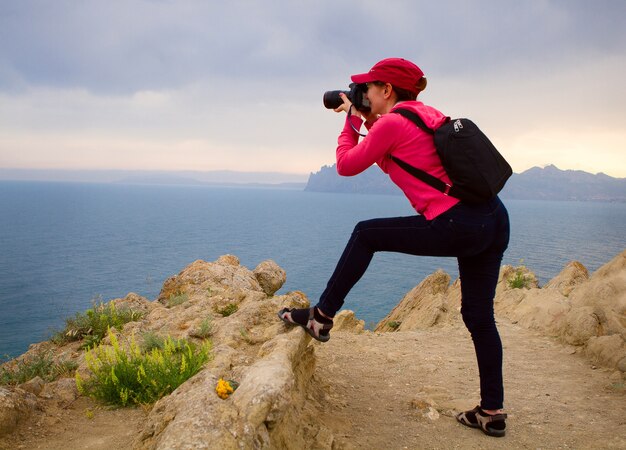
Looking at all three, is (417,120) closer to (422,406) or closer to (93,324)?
(422,406)

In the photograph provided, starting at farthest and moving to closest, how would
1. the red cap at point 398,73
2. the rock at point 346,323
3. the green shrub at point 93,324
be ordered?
the rock at point 346,323 → the green shrub at point 93,324 → the red cap at point 398,73

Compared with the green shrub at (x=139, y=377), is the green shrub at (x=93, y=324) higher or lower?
lower

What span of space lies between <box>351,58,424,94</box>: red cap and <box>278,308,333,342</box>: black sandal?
215cm

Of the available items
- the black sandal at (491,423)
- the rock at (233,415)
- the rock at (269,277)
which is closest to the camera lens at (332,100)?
the rock at (233,415)

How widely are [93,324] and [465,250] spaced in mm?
7666

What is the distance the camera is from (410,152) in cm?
331

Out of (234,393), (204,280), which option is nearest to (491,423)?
(234,393)

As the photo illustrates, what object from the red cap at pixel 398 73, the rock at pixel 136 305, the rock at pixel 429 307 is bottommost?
the rock at pixel 429 307

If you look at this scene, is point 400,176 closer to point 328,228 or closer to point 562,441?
point 562,441

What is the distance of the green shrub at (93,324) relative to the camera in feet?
27.2

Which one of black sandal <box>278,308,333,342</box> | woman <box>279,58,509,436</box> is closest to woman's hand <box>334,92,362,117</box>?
woman <box>279,58,509,436</box>

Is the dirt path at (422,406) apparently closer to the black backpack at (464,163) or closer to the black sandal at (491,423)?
the black sandal at (491,423)

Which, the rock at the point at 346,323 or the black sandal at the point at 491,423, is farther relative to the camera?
the rock at the point at 346,323

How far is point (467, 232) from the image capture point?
3.25 meters
